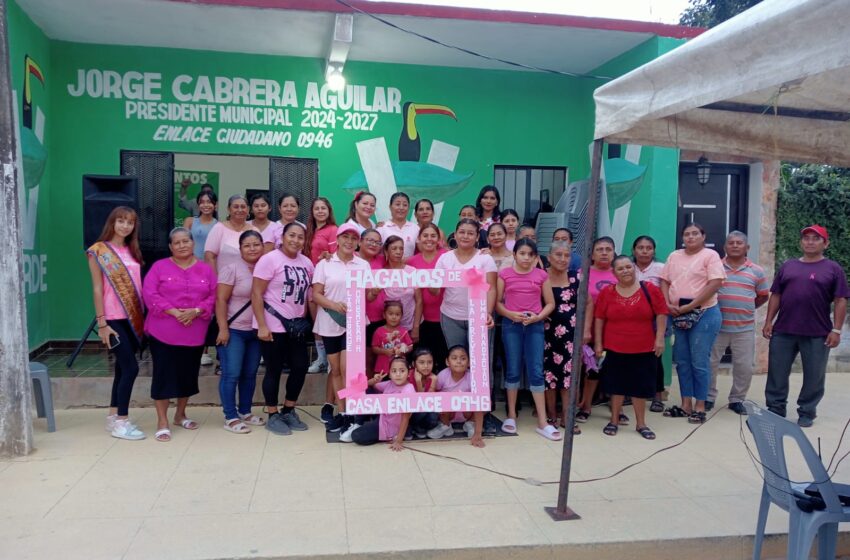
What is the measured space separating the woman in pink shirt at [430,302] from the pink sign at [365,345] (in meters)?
0.35

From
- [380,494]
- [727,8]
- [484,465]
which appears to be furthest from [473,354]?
[727,8]

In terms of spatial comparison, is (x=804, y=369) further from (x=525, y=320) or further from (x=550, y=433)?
(x=525, y=320)

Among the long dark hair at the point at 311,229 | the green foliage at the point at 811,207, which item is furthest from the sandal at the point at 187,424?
the green foliage at the point at 811,207

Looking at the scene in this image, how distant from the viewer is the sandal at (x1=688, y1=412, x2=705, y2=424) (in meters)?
5.84

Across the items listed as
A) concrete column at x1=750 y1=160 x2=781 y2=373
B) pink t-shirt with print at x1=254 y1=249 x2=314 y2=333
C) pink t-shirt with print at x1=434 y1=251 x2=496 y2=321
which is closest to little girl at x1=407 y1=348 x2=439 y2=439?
pink t-shirt with print at x1=434 y1=251 x2=496 y2=321

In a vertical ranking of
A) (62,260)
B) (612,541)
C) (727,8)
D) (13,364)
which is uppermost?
(727,8)

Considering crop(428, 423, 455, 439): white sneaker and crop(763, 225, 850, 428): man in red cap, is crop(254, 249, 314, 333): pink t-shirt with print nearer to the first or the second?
crop(428, 423, 455, 439): white sneaker

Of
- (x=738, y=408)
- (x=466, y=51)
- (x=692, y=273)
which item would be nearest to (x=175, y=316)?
(x=692, y=273)

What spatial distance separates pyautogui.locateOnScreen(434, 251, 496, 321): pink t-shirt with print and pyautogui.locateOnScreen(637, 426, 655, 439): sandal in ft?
5.80

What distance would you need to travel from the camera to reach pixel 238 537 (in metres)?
3.39

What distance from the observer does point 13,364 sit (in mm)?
4516

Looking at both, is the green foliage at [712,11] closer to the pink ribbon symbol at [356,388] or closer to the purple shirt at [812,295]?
the purple shirt at [812,295]

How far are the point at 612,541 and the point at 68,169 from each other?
7.28 metres

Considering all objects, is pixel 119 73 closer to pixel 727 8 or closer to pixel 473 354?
pixel 473 354
